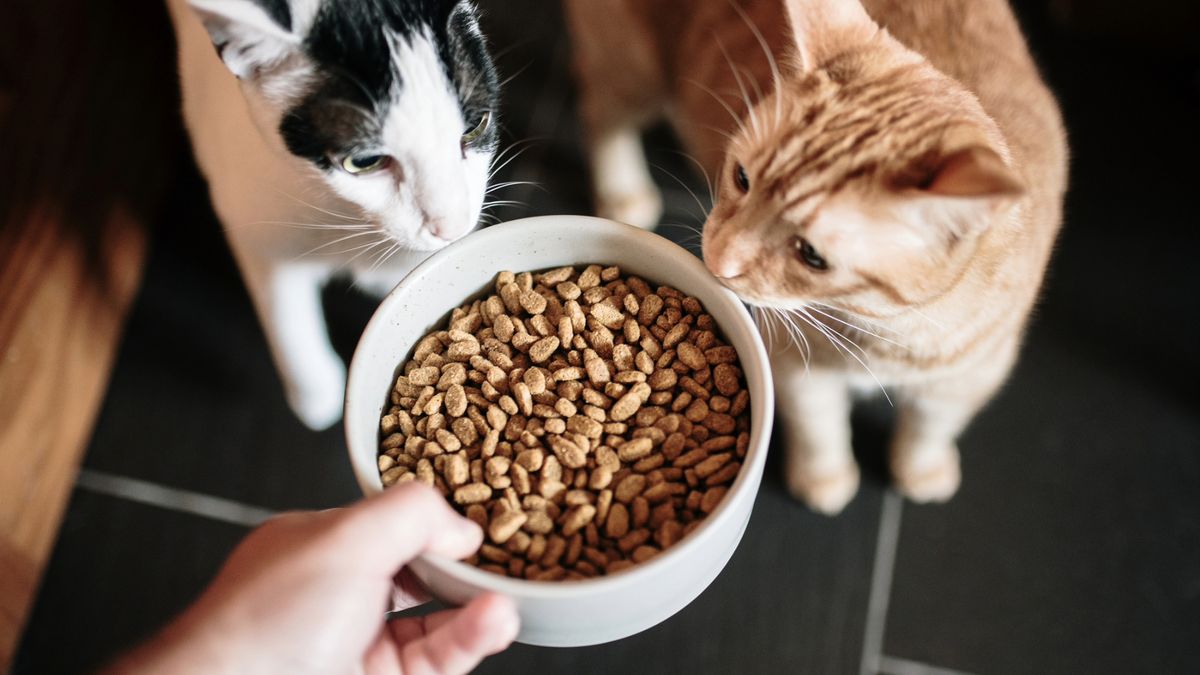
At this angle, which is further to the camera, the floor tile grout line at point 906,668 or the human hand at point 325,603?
the floor tile grout line at point 906,668

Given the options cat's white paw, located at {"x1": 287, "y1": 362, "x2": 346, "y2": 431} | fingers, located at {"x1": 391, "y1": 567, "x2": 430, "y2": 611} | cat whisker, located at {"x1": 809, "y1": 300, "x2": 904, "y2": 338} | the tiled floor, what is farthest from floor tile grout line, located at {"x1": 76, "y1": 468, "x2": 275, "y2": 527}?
cat whisker, located at {"x1": 809, "y1": 300, "x2": 904, "y2": 338}

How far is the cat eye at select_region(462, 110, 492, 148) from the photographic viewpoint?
0.92 m

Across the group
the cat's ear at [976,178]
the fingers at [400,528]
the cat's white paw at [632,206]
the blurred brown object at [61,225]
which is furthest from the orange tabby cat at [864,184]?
the blurred brown object at [61,225]

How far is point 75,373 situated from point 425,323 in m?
0.94

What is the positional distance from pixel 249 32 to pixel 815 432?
0.84m

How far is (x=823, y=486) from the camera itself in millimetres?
1355

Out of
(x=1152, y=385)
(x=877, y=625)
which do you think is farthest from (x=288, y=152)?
(x=1152, y=385)

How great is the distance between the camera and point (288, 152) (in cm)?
91

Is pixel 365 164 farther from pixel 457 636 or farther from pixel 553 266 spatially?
pixel 457 636

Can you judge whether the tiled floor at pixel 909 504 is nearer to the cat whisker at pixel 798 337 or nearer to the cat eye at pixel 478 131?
the cat whisker at pixel 798 337

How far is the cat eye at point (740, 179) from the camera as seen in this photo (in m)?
0.90

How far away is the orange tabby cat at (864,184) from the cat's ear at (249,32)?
42 cm

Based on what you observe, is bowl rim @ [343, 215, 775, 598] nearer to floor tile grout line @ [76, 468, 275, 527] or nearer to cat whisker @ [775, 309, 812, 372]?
cat whisker @ [775, 309, 812, 372]

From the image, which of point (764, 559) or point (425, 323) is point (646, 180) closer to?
point (764, 559)
